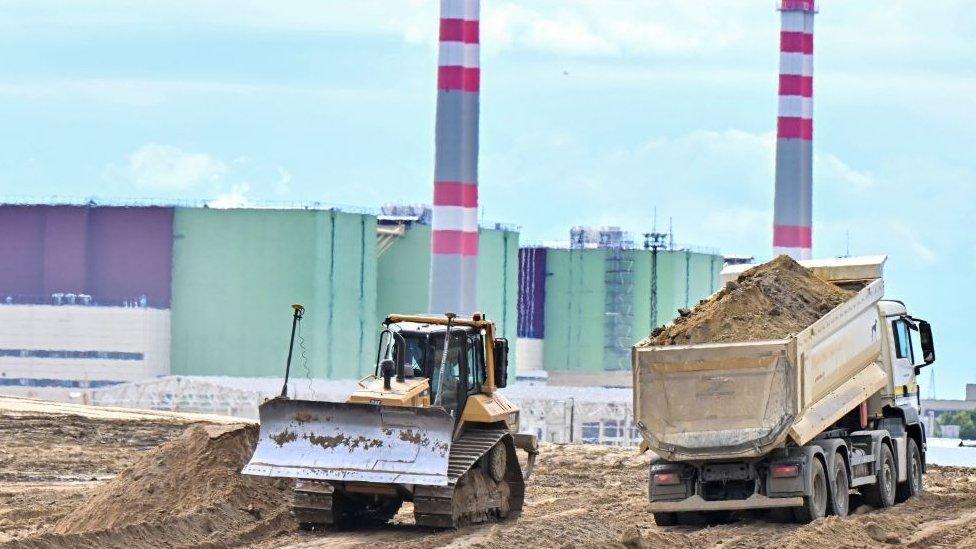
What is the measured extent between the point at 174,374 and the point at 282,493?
6056cm

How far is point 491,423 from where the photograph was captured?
18797mm

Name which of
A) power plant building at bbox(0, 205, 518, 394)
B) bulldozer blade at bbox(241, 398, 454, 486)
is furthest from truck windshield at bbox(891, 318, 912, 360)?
power plant building at bbox(0, 205, 518, 394)

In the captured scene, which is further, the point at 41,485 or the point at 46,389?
the point at 46,389

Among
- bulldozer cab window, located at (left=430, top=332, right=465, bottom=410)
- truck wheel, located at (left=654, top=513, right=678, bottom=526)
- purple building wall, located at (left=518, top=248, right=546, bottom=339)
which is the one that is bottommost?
truck wheel, located at (left=654, top=513, right=678, bottom=526)

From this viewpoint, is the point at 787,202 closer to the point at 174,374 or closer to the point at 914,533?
the point at 174,374

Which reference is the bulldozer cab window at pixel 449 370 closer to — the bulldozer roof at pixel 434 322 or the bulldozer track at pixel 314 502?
the bulldozer roof at pixel 434 322

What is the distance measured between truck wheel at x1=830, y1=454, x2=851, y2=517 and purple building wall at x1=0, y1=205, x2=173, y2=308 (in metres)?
61.1

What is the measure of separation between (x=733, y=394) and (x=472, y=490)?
2871 millimetres

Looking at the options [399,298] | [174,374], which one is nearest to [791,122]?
[399,298]

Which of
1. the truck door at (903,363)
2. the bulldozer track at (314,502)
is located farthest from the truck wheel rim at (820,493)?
the bulldozer track at (314,502)

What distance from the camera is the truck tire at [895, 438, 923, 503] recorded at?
22.6 m

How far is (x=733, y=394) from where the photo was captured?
18.4 meters

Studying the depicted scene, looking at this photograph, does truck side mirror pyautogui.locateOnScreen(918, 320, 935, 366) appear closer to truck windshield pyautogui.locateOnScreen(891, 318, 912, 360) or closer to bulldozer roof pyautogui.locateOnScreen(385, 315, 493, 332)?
truck windshield pyautogui.locateOnScreen(891, 318, 912, 360)

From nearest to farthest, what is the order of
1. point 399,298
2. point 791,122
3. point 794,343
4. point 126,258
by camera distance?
point 794,343, point 791,122, point 126,258, point 399,298
